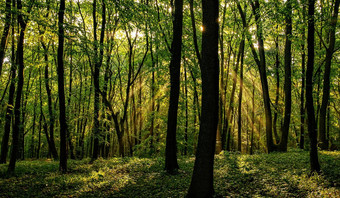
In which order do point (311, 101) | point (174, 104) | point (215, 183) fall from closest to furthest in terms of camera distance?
point (311, 101) → point (215, 183) → point (174, 104)

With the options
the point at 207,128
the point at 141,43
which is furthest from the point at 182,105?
the point at 207,128

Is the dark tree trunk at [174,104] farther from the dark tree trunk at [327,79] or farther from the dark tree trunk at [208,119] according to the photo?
the dark tree trunk at [327,79]

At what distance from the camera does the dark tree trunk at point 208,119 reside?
6.28 meters

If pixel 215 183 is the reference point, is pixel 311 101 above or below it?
above

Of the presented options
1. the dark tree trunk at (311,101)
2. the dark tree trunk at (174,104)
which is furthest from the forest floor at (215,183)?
the dark tree trunk at (174,104)

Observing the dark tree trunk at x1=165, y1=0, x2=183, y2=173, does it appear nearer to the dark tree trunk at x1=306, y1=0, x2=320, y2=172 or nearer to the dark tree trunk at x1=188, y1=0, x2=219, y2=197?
the dark tree trunk at x1=188, y1=0, x2=219, y2=197

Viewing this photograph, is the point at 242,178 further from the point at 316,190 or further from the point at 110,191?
the point at 110,191

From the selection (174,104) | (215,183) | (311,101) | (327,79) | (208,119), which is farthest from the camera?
(327,79)

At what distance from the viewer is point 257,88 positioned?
28016 millimetres

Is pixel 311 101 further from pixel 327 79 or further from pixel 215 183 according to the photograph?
pixel 327 79

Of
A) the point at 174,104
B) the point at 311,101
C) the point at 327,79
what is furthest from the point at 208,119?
the point at 327,79

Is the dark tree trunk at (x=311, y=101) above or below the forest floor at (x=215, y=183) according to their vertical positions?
above

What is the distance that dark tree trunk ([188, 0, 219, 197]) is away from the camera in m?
6.28

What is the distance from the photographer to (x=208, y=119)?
6297 mm
